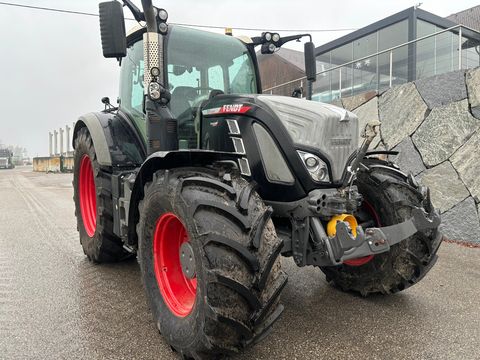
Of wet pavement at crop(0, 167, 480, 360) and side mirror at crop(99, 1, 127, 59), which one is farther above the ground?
side mirror at crop(99, 1, 127, 59)

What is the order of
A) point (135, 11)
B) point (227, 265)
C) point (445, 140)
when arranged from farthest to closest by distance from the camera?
point (445, 140) < point (135, 11) < point (227, 265)

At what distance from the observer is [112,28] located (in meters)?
2.67

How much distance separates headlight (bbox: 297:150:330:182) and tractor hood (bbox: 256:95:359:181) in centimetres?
5

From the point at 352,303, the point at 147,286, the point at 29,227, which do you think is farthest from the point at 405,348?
the point at 29,227

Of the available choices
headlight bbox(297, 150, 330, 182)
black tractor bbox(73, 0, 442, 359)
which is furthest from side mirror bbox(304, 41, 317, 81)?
headlight bbox(297, 150, 330, 182)

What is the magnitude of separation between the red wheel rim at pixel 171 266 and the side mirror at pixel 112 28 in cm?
123

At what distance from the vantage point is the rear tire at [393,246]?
9.86ft

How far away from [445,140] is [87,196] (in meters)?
5.12

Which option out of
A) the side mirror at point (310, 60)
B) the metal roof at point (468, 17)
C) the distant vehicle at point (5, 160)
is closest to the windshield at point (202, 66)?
the side mirror at point (310, 60)

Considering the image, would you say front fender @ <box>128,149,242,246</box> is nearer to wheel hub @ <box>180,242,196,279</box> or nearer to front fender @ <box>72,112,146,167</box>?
wheel hub @ <box>180,242,196,279</box>

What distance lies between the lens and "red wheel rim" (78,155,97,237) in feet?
15.2

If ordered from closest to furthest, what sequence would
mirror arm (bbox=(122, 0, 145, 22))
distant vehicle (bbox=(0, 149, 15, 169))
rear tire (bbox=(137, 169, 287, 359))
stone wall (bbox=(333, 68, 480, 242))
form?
rear tire (bbox=(137, 169, 287, 359)), mirror arm (bbox=(122, 0, 145, 22)), stone wall (bbox=(333, 68, 480, 242)), distant vehicle (bbox=(0, 149, 15, 169))

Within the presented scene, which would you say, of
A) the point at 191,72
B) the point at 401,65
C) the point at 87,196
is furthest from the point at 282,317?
the point at 401,65

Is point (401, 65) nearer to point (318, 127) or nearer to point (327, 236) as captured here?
point (318, 127)
